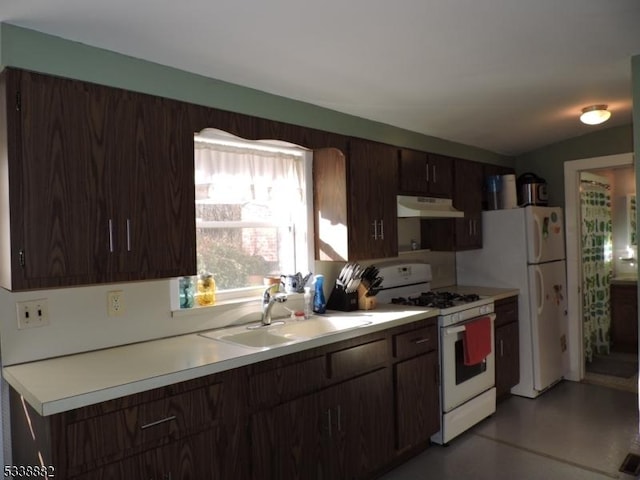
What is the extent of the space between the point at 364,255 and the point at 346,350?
850mm

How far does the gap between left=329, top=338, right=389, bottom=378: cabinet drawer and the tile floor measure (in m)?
0.73

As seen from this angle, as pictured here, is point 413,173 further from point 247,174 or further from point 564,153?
point 564,153

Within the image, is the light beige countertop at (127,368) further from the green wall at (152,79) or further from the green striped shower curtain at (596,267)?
the green striped shower curtain at (596,267)

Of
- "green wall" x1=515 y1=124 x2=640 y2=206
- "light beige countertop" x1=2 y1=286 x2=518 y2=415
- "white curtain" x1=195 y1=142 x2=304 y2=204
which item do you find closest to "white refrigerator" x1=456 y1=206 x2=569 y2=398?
"green wall" x1=515 y1=124 x2=640 y2=206

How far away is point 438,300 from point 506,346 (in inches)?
36.8

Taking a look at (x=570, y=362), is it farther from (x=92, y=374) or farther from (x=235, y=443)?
(x=92, y=374)

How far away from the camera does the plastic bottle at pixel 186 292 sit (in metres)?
2.51

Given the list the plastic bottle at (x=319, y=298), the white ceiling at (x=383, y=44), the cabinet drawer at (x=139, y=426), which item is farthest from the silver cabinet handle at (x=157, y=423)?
the white ceiling at (x=383, y=44)

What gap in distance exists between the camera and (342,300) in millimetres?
3172

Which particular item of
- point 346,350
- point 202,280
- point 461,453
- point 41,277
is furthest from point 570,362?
point 41,277

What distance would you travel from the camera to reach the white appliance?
317 centimetres

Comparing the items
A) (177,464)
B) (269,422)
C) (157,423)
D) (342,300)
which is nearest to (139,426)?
(157,423)

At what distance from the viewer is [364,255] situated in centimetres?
321

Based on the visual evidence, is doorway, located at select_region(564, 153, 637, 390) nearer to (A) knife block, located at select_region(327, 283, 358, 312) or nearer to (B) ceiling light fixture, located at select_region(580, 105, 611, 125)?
(B) ceiling light fixture, located at select_region(580, 105, 611, 125)
